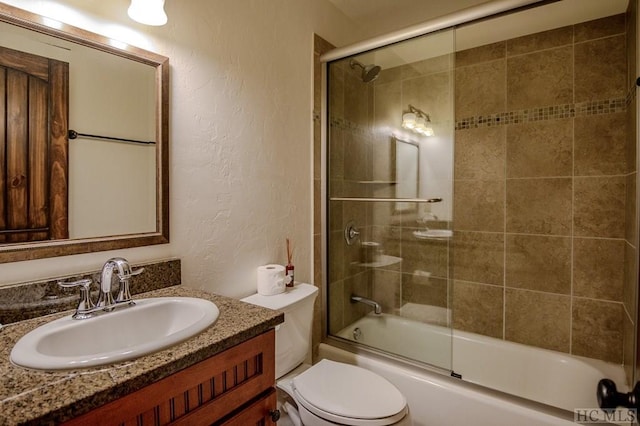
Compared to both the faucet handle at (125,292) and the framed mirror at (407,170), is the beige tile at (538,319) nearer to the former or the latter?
the framed mirror at (407,170)

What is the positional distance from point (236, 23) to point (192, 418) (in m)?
1.56

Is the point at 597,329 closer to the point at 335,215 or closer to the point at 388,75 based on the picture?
the point at 335,215

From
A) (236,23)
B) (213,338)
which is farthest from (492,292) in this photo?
(236,23)

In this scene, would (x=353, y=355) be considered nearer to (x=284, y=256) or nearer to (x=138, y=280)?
(x=284, y=256)

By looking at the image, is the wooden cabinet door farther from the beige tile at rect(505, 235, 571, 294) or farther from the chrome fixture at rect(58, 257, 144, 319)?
the beige tile at rect(505, 235, 571, 294)

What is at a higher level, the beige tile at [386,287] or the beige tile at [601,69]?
the beige tile at [601,69]

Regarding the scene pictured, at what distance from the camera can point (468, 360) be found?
2176 mm

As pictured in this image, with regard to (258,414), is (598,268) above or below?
above

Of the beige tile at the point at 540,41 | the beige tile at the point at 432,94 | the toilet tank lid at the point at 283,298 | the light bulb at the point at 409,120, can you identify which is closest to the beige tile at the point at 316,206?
the toilet tank lid at the point at 283,298

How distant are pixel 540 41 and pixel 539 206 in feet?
3.20

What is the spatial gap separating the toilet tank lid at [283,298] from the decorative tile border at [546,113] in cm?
153

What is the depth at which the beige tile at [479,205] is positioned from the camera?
2209 mm

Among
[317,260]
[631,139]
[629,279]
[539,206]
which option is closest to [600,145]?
[631,139]

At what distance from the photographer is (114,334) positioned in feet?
3.32
